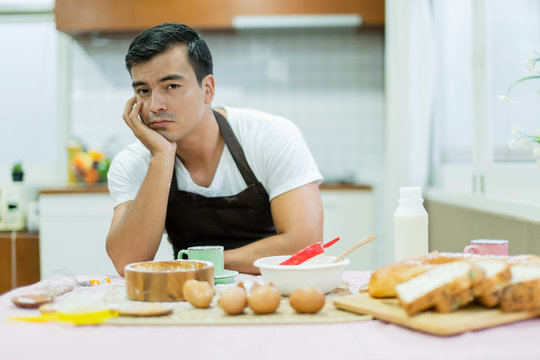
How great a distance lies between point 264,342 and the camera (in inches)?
31.5

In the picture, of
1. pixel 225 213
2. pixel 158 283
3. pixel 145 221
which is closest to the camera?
pixel 158 283

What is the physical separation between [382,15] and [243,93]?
3.58 ft

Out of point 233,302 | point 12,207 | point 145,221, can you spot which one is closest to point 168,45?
point 145,221

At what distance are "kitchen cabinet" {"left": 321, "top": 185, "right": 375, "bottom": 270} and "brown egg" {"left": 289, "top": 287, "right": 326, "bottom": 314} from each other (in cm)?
252

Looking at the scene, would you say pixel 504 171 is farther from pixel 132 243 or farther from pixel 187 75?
pixel 132 243

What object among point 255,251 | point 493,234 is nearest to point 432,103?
point 493,234

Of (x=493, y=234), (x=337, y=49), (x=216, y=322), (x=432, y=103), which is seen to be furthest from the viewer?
(x=337, y=49)

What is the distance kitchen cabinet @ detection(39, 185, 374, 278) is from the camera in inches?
135

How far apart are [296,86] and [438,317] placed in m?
3.36

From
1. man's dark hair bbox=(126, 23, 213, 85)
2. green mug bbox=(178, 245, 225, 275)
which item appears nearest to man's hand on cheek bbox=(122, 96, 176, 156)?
man's dark hair bbox=(126, 23, 213, 85)

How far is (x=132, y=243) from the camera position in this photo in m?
1.60

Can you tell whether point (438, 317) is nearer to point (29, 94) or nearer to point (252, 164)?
point (252, 164)

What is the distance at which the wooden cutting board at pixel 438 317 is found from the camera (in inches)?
31.5

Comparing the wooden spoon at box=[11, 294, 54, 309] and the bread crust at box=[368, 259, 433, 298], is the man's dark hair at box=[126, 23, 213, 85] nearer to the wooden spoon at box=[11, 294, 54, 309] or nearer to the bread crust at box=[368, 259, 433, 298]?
the wooden spoon at box=[11, 294, 54, 309]
